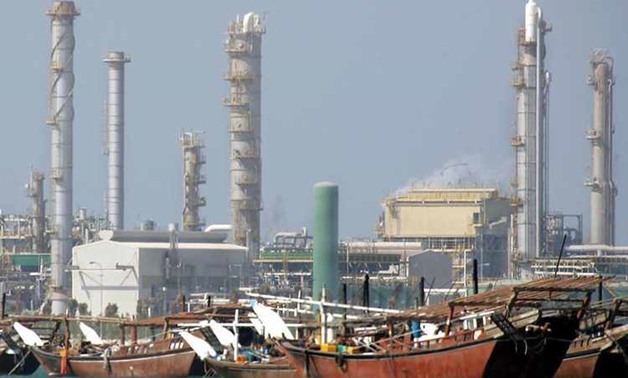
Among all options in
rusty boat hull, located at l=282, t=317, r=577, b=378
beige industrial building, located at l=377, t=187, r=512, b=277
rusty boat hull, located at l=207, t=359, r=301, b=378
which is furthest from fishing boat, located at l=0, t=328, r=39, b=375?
beige industrial building, located at l=377, t=187, r=512, b=277

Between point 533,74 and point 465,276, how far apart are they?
13.7 m

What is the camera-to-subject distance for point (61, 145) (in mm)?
136500

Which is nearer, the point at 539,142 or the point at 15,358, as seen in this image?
the point at 15,358

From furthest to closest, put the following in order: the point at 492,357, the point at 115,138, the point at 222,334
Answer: the point at 115,138 < the point at 222,334 < the point at 492,357

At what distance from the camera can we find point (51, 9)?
138 metres

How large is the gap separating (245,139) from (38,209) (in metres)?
16.5

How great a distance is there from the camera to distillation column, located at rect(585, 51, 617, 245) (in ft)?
480

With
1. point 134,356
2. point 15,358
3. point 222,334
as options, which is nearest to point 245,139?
point 15,358

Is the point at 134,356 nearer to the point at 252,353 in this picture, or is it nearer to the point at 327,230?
the point at 252,353

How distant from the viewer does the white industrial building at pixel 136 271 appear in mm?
133000

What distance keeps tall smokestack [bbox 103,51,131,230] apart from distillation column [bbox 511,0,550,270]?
91.8 ft

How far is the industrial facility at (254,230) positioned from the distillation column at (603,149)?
10cm

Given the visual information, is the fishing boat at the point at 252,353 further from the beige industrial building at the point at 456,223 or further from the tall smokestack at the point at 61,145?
→ the beige industrial building at the point at 456,223

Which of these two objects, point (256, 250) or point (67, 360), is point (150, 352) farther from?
point (256, 250)
